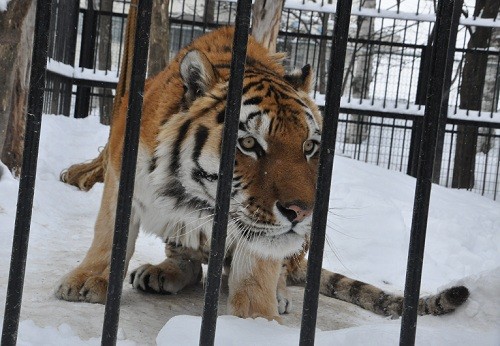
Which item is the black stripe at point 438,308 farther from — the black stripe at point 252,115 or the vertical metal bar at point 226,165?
the vertical metal bar at point 226,165

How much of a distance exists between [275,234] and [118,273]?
1.02 metres

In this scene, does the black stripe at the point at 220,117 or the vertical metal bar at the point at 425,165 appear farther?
the black stripe at the point at 220,117

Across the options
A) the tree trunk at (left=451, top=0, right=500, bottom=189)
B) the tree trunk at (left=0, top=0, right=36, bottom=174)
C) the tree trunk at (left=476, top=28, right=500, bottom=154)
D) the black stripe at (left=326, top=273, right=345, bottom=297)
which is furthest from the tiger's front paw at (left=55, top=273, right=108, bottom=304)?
the tree trunk at (left=476, top=28, right=500, bottom=154)

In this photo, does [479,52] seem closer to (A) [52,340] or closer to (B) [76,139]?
(B) [76,139]

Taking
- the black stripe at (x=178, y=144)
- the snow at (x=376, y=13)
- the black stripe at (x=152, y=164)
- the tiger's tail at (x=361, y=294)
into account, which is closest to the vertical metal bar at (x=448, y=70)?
the tiger's tail at (x=361, y=294)

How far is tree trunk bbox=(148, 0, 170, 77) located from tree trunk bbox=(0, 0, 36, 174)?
2276mm

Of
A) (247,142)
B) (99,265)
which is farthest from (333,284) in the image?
(247,142)

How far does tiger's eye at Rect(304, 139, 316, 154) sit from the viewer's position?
2718mm

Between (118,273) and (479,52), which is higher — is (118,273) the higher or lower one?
the lower one

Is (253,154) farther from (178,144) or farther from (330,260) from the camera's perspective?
(330,260)

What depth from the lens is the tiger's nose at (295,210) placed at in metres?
2.43

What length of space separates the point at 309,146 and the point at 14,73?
3.29 m

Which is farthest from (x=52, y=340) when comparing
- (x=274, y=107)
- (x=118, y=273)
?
(x=274, y=107)

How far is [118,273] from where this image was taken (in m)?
1.58
